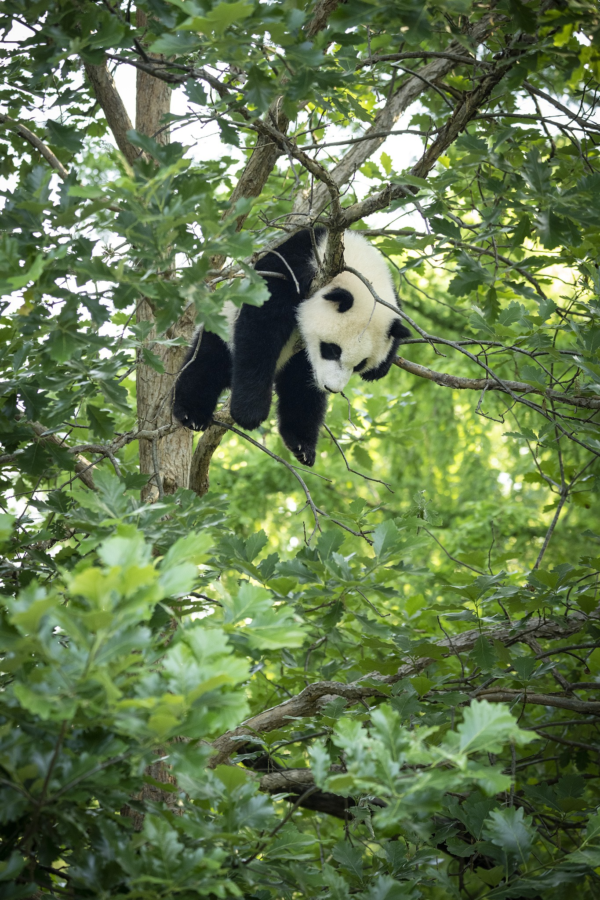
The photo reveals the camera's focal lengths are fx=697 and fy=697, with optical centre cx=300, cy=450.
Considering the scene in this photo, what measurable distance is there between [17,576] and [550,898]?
2145mm

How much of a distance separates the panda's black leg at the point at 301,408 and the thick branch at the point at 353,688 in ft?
5.48

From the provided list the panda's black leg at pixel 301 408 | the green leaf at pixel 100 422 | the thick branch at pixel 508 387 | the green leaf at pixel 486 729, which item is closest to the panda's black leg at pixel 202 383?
the panda's black leg at pixel 301 408

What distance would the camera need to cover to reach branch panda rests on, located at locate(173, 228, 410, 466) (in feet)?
11.6

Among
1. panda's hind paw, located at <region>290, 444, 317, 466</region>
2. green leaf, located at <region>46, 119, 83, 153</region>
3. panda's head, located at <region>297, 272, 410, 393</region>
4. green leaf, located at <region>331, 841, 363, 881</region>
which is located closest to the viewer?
green leaf, located at <region>331, 841, 363, 881</region>

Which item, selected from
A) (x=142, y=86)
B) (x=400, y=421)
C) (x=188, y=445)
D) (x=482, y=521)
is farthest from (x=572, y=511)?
(x=142, y=86)

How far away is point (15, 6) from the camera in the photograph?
6.06ft

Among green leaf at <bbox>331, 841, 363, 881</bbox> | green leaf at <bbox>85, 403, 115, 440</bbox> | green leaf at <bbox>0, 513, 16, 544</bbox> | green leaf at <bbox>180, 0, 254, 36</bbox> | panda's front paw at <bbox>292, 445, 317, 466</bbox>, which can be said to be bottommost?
green leaf at <bbox>331, 841, 363, 881</bbox>

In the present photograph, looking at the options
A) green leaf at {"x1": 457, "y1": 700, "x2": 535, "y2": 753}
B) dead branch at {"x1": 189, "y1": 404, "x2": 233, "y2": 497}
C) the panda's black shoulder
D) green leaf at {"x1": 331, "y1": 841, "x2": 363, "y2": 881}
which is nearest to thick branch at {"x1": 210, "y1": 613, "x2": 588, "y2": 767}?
green leaf at {"x1": 331, "y1": 841, "x2": 363, "y2": 881}

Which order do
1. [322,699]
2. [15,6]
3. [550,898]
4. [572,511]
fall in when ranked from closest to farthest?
[15,6]
[550,898]
[322,699]
[572,511]

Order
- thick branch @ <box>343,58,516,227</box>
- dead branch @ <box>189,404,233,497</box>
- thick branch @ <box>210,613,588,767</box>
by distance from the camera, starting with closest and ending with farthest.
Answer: thick branch @ <box>343,58,516,227</box> < thick branch @ <box>210,613,588,767</box> < dead branch @ <box>189,404,233,497</box>

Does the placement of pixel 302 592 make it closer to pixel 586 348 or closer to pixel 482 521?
pixel 586 348

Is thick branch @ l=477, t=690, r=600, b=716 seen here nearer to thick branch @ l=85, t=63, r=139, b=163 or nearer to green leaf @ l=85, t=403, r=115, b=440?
green leaf @ l=85, t=403, r=115, b=440

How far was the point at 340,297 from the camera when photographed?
3582 millimetres

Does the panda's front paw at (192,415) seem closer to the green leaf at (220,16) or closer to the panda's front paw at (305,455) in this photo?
the panda's front paw at (305,455)
